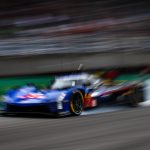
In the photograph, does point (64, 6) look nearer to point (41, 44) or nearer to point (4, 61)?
point (41, 44)

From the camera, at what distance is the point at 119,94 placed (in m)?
11.5

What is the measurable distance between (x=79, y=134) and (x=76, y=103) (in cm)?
345

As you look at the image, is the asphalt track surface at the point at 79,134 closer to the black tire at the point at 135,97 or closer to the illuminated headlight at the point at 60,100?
the illuminated headlight at the point at 60,100

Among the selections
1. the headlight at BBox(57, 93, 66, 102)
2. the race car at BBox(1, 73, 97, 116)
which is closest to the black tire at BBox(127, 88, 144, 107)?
the race car at BBox(1, 73, 97, 116)

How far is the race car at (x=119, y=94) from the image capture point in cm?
1108

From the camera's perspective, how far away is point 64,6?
20.0m

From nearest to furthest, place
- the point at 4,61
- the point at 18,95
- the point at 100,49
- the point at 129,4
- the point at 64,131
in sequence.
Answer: the point at 64,131 → the point at 18,95 → the point at 4,61 → the point at 100,49 → the point at 129,4

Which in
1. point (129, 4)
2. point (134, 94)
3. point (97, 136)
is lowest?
point (97, 136)

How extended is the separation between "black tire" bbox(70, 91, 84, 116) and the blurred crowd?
5.39 m

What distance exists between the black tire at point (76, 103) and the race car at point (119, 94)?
0.55 m

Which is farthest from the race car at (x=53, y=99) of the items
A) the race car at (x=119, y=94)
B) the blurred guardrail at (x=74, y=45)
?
the blurred guardrail at (x=74, y=45)

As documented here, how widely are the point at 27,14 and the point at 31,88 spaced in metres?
9.91

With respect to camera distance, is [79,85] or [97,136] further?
[79,85]

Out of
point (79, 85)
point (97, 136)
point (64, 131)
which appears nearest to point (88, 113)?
point (79, 85)
